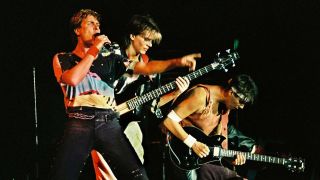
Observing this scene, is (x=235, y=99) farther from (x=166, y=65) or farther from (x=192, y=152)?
(x=166, y=65)

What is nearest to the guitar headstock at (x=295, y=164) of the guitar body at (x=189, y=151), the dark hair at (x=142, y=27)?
the guitar body at (x=189, y=151)

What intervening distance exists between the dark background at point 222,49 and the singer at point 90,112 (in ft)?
6.28

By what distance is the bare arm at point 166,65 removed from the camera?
2.80 metres

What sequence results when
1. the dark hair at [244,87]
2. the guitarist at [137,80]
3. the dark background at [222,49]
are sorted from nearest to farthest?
the guitarist at [137,80] → the dark hair at [244,87] → the dark background at [222,49]

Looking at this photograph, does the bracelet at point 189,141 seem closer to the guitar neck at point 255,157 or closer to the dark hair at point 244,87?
the guitar neck at point 255,157

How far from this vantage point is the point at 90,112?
2.85 meters

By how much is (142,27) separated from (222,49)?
1596 millimetres

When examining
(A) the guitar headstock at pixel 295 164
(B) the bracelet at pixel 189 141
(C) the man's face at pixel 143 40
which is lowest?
(A) the guitar headstock at pixel 295 164

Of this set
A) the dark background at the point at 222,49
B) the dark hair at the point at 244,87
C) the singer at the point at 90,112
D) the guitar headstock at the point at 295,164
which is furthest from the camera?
the guitar headstock at the point at 295,164

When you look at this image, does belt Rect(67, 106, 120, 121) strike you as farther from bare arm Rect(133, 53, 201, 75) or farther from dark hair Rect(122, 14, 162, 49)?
dark hair Rect(122, 14, 162, 49)

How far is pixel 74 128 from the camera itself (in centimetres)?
278

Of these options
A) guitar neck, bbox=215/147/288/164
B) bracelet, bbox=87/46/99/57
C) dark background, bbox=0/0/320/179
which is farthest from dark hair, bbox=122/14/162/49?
guitar neck, bbox=215/147/288/164

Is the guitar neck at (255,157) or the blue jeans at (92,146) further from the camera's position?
the guitar neck at (255,157)

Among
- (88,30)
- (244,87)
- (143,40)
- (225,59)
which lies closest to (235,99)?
(244,87)
